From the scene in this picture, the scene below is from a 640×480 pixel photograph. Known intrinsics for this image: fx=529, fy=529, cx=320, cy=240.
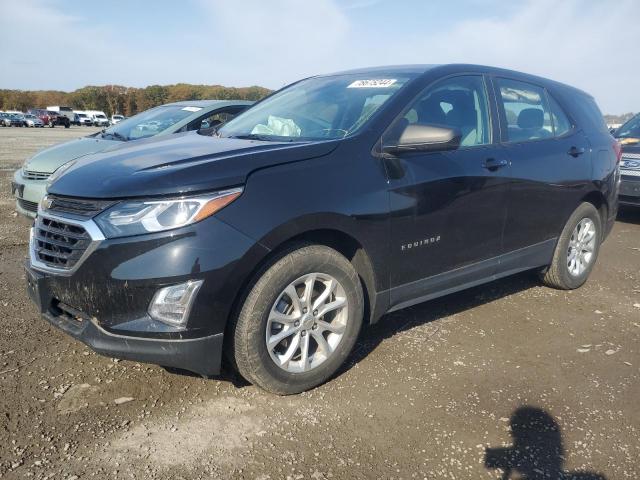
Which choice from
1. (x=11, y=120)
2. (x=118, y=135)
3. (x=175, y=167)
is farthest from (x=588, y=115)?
(x=11, y=120)

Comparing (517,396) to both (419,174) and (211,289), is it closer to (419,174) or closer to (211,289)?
(419,174)

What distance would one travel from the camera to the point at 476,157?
3518 millimetres

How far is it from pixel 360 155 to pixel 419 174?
1.42 feet

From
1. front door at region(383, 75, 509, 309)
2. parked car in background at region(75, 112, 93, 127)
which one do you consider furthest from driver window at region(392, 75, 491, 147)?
parked car in background at region(75, 112, 93, 127)

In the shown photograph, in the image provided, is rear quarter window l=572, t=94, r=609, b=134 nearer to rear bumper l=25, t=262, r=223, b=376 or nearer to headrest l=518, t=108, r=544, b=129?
headrest l=518, t=108, r=544, b=129

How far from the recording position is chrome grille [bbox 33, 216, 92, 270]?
2.49 m

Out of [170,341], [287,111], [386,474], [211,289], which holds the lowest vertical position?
[386,474]

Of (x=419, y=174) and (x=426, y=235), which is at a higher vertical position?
(x=419, y=174)

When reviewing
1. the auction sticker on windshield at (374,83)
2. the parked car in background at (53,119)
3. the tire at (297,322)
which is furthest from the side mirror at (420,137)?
the parked car in background at (53,119)

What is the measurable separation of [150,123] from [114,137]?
0.47 m

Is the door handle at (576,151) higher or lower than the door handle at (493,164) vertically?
higher

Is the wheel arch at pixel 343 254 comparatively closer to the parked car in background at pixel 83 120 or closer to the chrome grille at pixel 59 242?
the chrome grille at pixel 59 242

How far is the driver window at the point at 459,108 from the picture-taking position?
3.36 m

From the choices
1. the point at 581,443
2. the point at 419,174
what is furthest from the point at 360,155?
the point at 581,443
